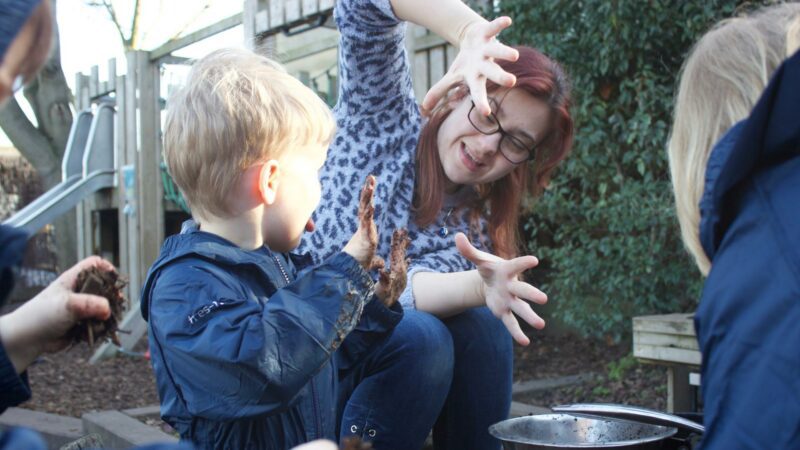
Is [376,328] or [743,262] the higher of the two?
[743,262]

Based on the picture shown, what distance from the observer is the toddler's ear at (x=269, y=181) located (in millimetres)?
1551

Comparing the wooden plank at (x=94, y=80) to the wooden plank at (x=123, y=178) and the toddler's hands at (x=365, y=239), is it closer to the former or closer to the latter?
the wooden plank at (x=123, y=178)

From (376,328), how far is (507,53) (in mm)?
665

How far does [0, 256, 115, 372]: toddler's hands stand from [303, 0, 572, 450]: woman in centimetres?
85

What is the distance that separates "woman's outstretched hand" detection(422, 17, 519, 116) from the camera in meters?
1.82

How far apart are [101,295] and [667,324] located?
2355 millimetres

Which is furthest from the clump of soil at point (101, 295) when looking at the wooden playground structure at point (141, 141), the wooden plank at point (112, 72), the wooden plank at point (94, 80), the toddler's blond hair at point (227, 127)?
the wooden plank at point (94, 80)

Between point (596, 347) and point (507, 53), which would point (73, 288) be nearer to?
point (507, 53)

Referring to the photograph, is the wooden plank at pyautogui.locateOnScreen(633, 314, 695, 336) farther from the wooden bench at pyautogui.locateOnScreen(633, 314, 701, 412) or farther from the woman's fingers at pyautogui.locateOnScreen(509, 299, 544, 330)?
the woman's fingers at pyautogui.locateOnScreen(509, 299, 544, 330)

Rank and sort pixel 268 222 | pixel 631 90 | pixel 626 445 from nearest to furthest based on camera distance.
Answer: pixel 626 445 → pixel 268 222 → pixel 631 90

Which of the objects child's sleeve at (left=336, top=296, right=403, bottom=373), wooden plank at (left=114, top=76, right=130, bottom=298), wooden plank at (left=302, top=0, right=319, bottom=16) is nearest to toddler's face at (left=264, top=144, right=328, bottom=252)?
child's sleeve at (left=336, top=296, right=403, bottom=373)

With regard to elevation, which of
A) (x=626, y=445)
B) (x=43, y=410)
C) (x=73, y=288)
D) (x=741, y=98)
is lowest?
(x=43, y=410)

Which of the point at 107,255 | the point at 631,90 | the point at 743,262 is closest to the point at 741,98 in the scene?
the point at 743,262

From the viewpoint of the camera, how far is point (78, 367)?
5.57 metres
